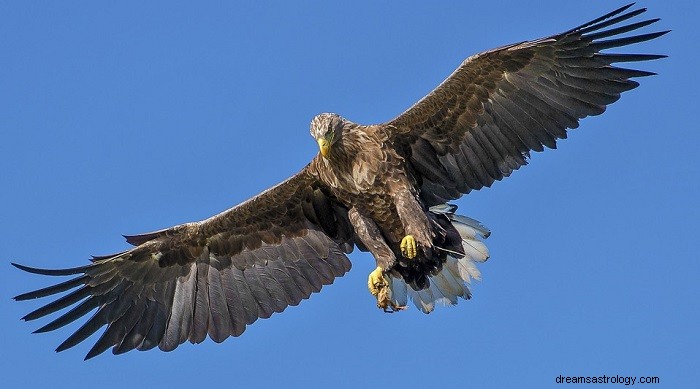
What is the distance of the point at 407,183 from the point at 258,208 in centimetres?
147

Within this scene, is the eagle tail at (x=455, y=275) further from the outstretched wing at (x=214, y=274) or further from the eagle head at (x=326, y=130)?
the eagle head at (x=326, y=130)

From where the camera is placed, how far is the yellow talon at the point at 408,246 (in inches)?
472

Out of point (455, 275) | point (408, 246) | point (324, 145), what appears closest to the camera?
→ point (324, 145)

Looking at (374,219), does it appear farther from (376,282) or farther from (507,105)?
(507,105)

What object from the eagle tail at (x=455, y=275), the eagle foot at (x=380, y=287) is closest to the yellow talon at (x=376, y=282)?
the eagle foot at (x=380, y=287)

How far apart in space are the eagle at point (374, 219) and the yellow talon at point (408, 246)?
2 cm

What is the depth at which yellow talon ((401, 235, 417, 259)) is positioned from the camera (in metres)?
12.0

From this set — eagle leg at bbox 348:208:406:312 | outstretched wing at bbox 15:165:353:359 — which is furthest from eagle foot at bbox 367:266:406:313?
outstretched wing at bbox 15:165:353:359

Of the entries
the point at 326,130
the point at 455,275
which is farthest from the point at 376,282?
the point at 326,130

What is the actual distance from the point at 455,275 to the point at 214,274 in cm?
229

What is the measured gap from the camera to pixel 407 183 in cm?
1214

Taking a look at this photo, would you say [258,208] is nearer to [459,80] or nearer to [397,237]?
[397,237]

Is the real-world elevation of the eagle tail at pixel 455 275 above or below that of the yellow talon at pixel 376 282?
above

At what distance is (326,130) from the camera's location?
11.9 m
